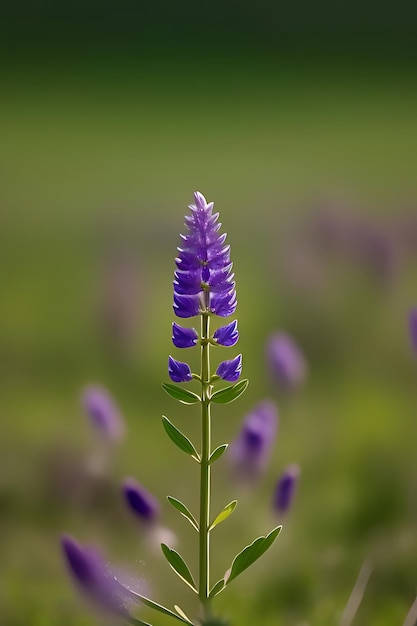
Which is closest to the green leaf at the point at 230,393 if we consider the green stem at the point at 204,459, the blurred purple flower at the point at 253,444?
the green stem at the point at 204,459

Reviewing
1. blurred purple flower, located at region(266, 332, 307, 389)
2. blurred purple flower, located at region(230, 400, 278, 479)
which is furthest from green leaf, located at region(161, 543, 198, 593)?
blurred purple flower, located at region(266, 332, 307, 389)

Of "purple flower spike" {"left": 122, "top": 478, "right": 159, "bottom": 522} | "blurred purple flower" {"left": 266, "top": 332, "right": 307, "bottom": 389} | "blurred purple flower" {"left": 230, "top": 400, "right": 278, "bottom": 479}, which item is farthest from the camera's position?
"blurred purple flower" {"left": 266, "top": 332, "right": 307, "bottom": 389}

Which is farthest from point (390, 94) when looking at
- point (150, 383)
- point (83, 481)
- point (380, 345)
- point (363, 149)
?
point (83, 481)

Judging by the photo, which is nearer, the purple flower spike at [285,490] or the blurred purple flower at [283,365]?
the purple flower spike at [285,490]

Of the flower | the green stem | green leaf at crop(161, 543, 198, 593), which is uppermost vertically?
the flower

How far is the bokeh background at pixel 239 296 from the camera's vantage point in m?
0.74

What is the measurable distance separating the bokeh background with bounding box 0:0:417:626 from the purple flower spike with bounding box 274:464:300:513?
0.23 ft

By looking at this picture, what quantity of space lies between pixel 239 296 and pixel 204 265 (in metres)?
0.90

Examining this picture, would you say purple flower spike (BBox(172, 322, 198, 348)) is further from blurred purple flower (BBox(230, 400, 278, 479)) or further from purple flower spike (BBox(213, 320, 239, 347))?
blurred purple flower (BBox(230, 400, 278, 479))

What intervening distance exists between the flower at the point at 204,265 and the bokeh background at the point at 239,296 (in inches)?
9.5

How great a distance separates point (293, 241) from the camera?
4.99 ft

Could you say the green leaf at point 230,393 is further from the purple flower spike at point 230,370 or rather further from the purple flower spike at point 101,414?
the purple flower spike at point 101,414

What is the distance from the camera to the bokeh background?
744mm

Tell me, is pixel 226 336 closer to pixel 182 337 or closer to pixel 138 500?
pixel 182 337
